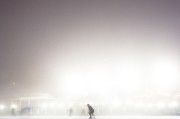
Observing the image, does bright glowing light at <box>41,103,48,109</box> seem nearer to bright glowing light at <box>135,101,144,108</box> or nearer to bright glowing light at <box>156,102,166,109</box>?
bright glowing light at <box>135,101,144,108</box>

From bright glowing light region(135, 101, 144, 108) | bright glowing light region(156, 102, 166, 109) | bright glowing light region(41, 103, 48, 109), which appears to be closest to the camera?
bright glowing light region(156, 102, 166, 109)

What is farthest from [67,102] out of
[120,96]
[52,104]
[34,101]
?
[120,96]

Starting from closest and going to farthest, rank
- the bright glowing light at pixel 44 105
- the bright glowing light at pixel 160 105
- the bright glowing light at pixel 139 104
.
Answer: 1. the bright glowing light at pixel 160 105
2. the bright glowing light at pixel 139 104
3. the bright glowing light at pixel 44 105

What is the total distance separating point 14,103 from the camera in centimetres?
11631

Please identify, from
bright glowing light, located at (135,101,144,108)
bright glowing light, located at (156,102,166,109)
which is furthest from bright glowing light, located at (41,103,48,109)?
bright glowing light, located at (156,102,166,109)

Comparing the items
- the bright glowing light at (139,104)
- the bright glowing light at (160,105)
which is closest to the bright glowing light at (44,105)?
the bright glowing light at (139,104)

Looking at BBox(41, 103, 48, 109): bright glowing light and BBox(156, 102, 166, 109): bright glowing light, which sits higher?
BBox(41, 103, 48, 109): bright glowing light

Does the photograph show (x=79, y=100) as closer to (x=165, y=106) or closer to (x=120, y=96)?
(x=120, y=96)

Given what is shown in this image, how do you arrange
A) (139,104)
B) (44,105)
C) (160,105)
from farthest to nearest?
(44,105) < (139,104) < (160,105)

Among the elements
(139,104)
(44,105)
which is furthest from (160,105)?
(44,105)

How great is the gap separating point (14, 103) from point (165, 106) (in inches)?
2371

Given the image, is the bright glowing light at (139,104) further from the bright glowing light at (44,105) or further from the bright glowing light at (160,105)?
the bright glowing light at (44,105)

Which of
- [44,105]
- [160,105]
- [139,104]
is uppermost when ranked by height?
[44,105]

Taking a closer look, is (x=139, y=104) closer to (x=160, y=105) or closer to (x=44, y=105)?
(x=160, y=105)
